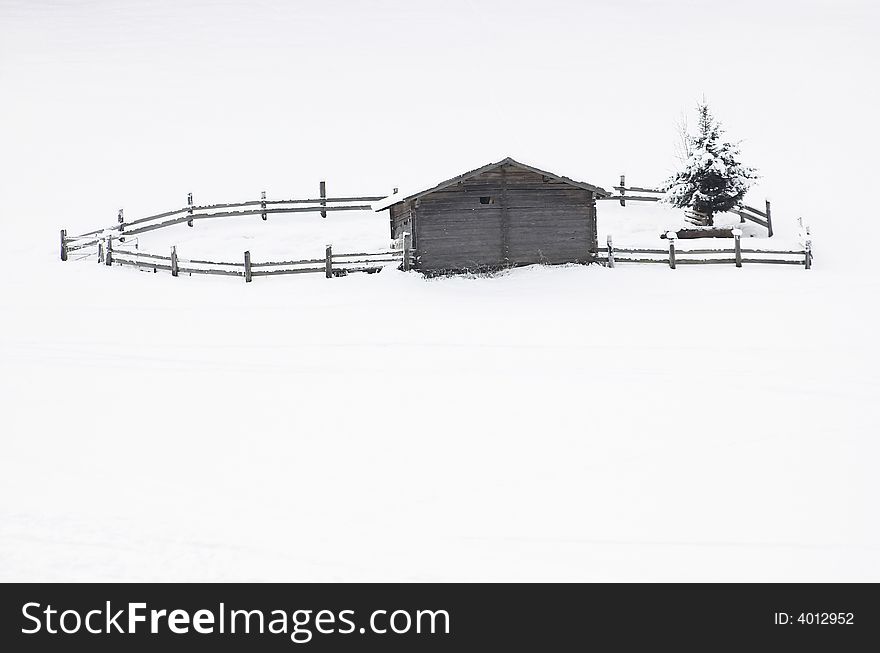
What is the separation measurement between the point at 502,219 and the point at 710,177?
1169 centimetres

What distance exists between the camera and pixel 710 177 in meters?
34.8

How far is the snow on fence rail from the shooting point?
2795cm

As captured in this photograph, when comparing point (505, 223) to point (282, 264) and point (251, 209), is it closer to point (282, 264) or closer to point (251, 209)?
point (282, 264)

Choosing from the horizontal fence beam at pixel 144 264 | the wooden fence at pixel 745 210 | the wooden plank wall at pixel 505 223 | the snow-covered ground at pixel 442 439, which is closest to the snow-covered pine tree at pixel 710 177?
the wooden fence at pixel 745 210

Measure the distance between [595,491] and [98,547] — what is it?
20.5 ft

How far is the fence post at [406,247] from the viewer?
27531mm

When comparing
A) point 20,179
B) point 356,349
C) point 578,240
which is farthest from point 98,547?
point 20,179

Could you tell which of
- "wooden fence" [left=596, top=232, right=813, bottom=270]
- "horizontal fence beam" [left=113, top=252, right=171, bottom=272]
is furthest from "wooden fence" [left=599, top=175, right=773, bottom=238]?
"horizontal fence beam" [left=113, top=252, right=171, bottom=272]

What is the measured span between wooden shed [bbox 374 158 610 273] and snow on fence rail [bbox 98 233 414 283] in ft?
3.37

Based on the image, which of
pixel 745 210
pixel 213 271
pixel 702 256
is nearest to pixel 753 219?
pixel 745 210

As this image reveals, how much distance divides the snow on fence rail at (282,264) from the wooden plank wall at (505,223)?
114cm

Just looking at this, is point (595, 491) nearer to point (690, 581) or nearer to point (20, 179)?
point (690, 581)

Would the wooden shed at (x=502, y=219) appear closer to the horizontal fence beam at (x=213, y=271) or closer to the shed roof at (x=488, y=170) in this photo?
the shed roof at (x=488, y=170)

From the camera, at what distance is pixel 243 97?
9531 cm
